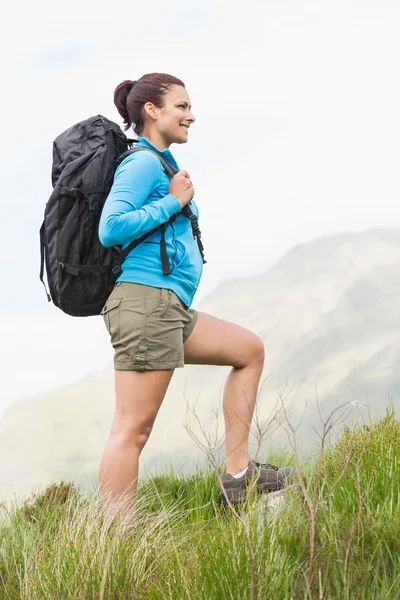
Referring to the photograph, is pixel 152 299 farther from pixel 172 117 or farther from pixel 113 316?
pixel 172 117

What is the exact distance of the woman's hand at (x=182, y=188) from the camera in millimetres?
5016

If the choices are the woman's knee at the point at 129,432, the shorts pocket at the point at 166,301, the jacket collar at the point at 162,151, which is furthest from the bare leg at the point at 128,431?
the jacket collar at the point at 162,151

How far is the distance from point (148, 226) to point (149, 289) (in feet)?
1.24

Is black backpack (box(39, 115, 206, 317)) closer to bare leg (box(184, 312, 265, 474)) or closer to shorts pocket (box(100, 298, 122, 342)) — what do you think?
shorts pocket (box(100, 298, 122, 342))

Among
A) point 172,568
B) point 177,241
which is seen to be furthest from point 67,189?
point 172,568

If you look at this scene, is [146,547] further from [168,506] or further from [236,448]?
[168,506]

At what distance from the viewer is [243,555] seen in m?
3.63

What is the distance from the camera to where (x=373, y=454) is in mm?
5527

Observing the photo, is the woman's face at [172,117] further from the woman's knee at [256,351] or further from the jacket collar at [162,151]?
the woman's knee at [256,351]

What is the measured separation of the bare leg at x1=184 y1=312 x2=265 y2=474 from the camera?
5.46 m

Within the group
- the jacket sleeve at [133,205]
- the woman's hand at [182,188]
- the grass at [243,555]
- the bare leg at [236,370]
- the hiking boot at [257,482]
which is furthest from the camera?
the hiking boot at [257,482]

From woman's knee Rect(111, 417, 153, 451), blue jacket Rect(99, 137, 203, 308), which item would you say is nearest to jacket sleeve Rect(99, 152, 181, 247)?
blue jacket Rect(99, 137, 203, 308)

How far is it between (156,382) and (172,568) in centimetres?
121

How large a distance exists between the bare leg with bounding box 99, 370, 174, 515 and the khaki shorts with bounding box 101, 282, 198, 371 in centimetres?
8
